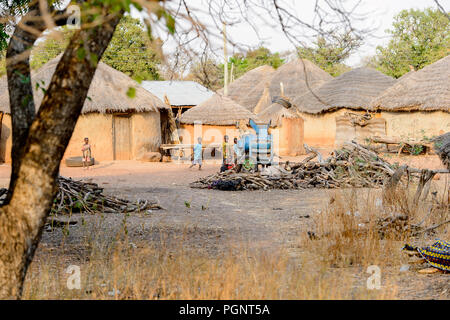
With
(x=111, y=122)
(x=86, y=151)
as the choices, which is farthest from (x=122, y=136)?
(x=86, y=151)

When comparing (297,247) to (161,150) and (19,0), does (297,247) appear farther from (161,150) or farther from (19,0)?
(161,150)

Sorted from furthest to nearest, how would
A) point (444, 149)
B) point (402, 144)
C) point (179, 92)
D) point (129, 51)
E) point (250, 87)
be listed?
point (250, 87), point (129, 51), point (179, 92), point (402, 144), point (444, 149)

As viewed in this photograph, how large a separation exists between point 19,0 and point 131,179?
22.4ft

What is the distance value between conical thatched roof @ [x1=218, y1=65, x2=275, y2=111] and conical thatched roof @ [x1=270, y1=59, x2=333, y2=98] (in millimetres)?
754

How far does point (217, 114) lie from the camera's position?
22.0m

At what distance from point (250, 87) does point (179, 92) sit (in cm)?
604

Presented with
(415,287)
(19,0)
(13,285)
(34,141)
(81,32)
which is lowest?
(415,287)

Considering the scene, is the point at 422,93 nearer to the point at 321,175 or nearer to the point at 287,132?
the point at 287,132

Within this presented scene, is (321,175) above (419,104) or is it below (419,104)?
below

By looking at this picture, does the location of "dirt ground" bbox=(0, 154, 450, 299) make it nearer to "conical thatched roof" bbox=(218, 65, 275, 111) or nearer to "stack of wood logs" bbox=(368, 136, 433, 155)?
"stack of wood logs" bbox=(368, 136, 433, 155)

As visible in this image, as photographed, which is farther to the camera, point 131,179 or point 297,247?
point 131,179

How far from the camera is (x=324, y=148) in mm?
25797

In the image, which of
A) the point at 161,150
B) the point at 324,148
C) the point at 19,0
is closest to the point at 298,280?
the point at 19,0

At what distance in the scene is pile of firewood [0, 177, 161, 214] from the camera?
7.50 metres
